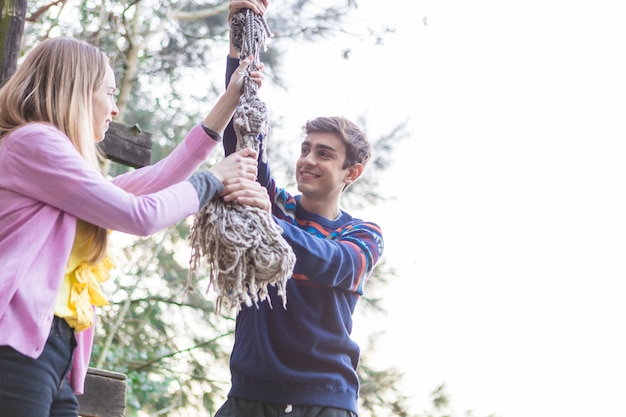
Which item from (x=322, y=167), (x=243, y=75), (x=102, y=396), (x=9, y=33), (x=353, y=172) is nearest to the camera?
(x=243, y=75)

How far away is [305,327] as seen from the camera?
2.35 metres

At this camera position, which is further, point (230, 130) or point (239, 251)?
point (230, 130)

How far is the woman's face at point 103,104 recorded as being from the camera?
6.57 feet

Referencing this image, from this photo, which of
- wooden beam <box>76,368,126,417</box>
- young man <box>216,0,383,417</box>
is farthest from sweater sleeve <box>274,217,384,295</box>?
wooden beam <box>76,368,126,417</box>

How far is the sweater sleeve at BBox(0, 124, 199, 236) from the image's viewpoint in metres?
1.80

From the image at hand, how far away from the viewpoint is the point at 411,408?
303 inches

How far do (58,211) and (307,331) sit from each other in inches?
32.0

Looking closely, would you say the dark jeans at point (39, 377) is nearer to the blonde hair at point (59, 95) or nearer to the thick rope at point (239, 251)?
the blonde hair at point (59, 95)

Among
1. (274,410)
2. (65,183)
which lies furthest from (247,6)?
(274,410)

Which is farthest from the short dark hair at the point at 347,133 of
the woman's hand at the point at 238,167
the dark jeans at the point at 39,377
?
the dark jeans at the point at 39,377

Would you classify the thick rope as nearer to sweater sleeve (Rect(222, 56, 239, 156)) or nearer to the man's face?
sweater sleeve (Rect(222, 56, 239, 156))

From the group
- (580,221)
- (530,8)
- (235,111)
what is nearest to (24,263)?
(235,111)

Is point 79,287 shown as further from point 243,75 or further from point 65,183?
point 243,75

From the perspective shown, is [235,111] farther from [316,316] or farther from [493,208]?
[493,208]
